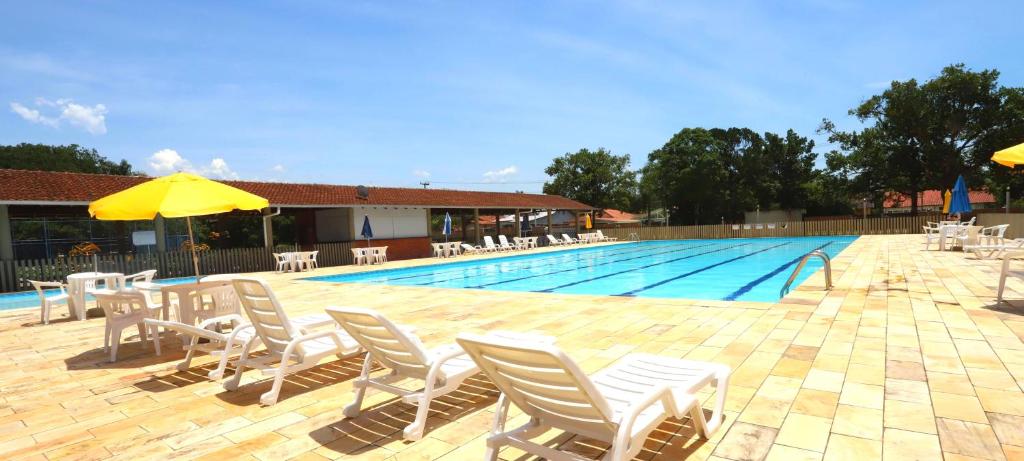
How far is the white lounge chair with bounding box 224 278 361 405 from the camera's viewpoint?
3.26 meters

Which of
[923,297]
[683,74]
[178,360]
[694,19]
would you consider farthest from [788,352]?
[683,74]

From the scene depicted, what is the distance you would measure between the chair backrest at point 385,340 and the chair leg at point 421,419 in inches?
4.8

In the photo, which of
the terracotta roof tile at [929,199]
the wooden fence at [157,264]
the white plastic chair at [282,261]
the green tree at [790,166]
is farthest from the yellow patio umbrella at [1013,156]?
the green tree at [790,166]

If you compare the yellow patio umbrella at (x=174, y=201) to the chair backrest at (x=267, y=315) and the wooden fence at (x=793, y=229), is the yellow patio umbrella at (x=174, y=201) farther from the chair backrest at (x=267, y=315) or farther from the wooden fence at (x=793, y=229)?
the wooden fence at (x=793, y=229)

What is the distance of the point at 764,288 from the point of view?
408 inches

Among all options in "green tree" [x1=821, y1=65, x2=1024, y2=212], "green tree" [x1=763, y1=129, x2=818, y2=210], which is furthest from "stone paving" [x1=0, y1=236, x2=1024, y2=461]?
"green tree" [x1=763, y1=129, x2=818, y2=210]

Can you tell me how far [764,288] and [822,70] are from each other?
44.9 ft

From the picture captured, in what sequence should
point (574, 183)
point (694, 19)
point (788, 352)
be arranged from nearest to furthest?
point (788, 352) < point (694, 19) < point (574, 183)

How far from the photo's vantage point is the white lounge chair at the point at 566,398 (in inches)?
68.1

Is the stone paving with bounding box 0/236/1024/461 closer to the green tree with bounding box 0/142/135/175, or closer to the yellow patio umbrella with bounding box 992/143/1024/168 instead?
the yellow patio umbrella with bounding box 992/143/1024/168

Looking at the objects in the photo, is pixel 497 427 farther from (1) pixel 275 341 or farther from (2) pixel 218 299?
(2) pixel 218 299

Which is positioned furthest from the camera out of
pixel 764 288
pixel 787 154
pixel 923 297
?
pixel 787 154

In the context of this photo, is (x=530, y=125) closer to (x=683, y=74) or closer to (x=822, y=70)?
(x=683, y=74)

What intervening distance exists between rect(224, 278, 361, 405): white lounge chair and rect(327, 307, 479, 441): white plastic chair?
22.0 inches
